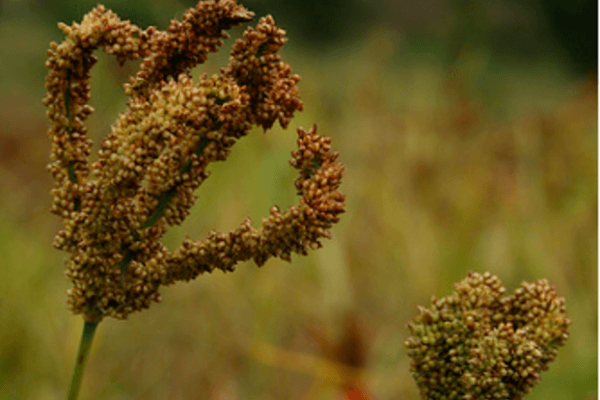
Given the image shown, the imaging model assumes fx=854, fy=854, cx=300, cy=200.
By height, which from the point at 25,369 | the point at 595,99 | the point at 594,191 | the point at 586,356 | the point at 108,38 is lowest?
the point at 108,38

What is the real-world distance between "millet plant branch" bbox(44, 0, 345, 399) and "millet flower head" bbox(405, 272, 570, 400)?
11 centimetres

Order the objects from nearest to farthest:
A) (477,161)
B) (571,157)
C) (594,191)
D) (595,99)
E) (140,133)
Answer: (140,133) → (594,191) → (571,157) → (477,161) → (595,99)

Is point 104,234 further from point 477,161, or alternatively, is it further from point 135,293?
point 477,161

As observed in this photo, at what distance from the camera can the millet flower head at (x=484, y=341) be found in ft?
1.81

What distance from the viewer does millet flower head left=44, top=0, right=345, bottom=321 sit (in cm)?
52

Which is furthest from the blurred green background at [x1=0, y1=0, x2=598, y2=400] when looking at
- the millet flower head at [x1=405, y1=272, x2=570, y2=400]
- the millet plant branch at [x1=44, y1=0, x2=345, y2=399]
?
the millet flower head at [x1=405, y1=272, x2=570, y2=400]

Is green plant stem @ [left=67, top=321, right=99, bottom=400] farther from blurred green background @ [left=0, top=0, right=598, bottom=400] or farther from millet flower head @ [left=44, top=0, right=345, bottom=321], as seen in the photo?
blurred green background @ [left=0, top=0, right=598, bottom=400]

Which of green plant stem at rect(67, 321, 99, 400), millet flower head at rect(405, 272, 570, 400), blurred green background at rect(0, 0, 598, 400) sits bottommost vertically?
green plant stem at rect(67, 321, 99, 400)

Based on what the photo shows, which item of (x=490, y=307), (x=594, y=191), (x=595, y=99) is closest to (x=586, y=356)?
(x=594, y=191)

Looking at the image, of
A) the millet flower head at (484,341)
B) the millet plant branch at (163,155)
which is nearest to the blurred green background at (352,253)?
the millet plant branch at (163,155)

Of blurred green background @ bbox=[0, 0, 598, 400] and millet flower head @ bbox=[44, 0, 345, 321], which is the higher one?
blurred green background @ bbox=[0, 0, 598, 400]

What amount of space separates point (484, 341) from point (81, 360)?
0.26m

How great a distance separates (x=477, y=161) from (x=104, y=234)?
248cm

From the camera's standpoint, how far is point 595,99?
151 inches
